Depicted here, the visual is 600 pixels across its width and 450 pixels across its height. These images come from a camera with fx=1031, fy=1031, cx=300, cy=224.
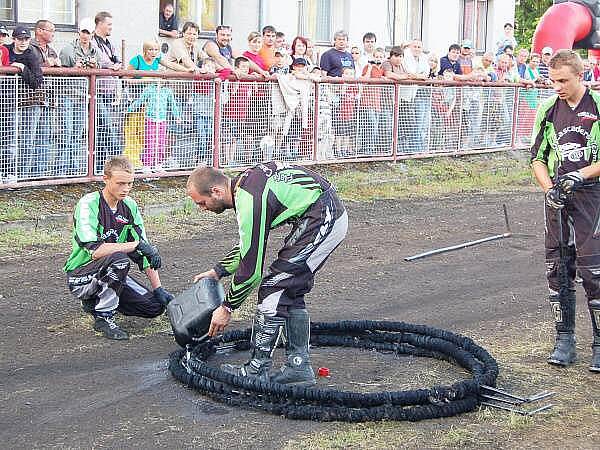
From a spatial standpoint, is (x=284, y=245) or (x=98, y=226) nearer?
(x=284, y=245)

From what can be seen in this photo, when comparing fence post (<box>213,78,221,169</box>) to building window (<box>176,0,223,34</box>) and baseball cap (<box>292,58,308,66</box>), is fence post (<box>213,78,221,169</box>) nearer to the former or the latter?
baseball cap (<box>292,58,308,66</box>)

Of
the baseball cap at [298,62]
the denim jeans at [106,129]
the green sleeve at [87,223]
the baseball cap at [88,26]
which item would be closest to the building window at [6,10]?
the baseball cap at [88,26]

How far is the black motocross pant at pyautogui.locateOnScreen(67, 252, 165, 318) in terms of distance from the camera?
7.41m

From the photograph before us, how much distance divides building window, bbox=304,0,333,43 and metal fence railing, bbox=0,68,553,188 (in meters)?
5.27

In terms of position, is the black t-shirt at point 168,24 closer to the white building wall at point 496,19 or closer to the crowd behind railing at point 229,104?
the crowd behind railing at point 229,104

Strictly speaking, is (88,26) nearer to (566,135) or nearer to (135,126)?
(135,126)

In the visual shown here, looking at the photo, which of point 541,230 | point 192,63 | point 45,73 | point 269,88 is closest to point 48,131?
point 45,73

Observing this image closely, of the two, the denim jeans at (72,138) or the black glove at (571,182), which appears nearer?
the black glove at (571,182)

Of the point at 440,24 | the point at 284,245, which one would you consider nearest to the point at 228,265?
the point at 284,245

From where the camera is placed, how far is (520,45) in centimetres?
4322

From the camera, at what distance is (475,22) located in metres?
27.5

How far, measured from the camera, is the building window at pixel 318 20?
2219 cm

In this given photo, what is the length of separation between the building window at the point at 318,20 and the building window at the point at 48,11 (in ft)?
22.3

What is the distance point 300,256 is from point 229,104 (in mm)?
7942
